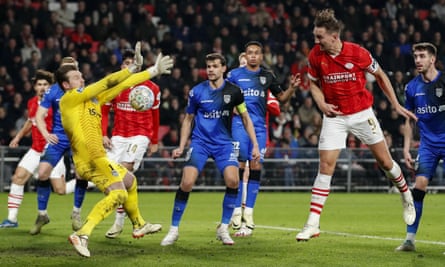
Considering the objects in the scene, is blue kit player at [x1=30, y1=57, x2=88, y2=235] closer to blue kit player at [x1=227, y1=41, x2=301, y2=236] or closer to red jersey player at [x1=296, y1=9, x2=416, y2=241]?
blue kit player at [x1=227, y1=41, x2=301, y2=236]

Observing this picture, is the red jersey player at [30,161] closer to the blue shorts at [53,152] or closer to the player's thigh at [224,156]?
the blue shorts at [53,152]

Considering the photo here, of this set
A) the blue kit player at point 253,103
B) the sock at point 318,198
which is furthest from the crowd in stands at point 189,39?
the sock at point 318,198

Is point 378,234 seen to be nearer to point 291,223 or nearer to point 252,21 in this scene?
point 291,223

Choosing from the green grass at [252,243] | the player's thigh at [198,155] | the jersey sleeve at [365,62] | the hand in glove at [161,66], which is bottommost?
the green grass at [252,243]

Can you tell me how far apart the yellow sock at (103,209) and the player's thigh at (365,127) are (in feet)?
9.20

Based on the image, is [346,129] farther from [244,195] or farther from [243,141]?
[244,195]

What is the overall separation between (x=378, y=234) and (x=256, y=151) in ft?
7.90

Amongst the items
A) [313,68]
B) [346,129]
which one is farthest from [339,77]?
[346,129]

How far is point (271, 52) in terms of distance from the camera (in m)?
27.3

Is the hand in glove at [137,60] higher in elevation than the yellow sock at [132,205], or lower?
higher

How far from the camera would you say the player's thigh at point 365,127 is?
35.7 ft

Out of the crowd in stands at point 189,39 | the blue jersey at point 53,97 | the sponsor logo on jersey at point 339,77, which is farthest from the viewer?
the crowd in stands at point 189,39

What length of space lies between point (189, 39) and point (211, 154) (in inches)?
638

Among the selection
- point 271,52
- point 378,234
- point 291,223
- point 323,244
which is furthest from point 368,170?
point 323,244
